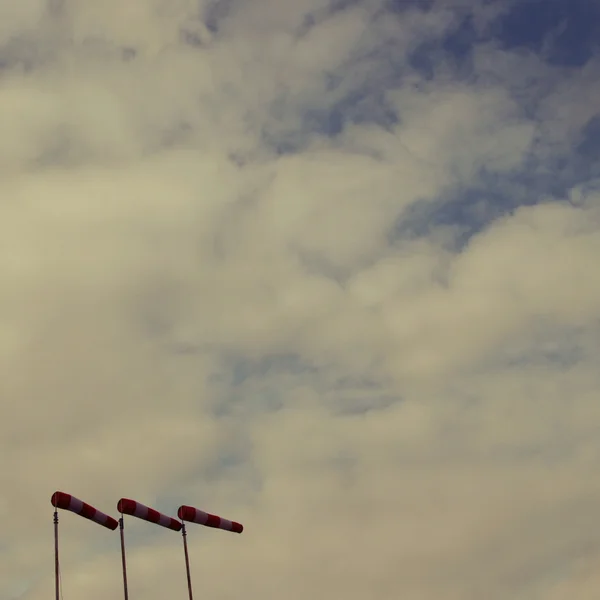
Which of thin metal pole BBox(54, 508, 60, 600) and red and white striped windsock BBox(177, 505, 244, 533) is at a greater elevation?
red and white striped windsock BBox(177, 505, 244, 533)

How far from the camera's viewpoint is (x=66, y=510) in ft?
239

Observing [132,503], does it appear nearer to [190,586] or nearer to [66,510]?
[66,510]

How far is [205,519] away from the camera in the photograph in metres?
87.7

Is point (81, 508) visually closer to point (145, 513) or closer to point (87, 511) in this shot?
point (87, 511)

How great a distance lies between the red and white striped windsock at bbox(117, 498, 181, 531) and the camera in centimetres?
7769

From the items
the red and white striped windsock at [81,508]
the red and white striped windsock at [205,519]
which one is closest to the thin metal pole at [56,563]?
the red and white striped windsock at [81,508]

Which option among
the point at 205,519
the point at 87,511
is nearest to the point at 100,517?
the point at 87,511

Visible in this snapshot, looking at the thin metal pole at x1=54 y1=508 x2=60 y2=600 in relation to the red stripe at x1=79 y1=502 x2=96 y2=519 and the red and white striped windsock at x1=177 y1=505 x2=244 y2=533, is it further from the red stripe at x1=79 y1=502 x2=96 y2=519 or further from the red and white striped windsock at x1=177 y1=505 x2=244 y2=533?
the red and white striped windsock at x1=177 y1=505 x2=244 y2=533

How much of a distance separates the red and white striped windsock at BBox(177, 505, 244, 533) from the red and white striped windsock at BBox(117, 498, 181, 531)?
998 mm

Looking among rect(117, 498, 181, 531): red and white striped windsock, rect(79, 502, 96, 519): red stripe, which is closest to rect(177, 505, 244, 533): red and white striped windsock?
rect(117, 498, 181, 531): red and white striped windsock

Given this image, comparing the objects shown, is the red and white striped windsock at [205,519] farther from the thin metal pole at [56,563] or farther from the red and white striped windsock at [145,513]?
the thin metal pole at [56,563]

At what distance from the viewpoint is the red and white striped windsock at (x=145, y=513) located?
7769 cm

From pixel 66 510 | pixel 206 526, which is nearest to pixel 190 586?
pixel 206 526

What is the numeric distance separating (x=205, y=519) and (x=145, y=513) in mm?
8970
